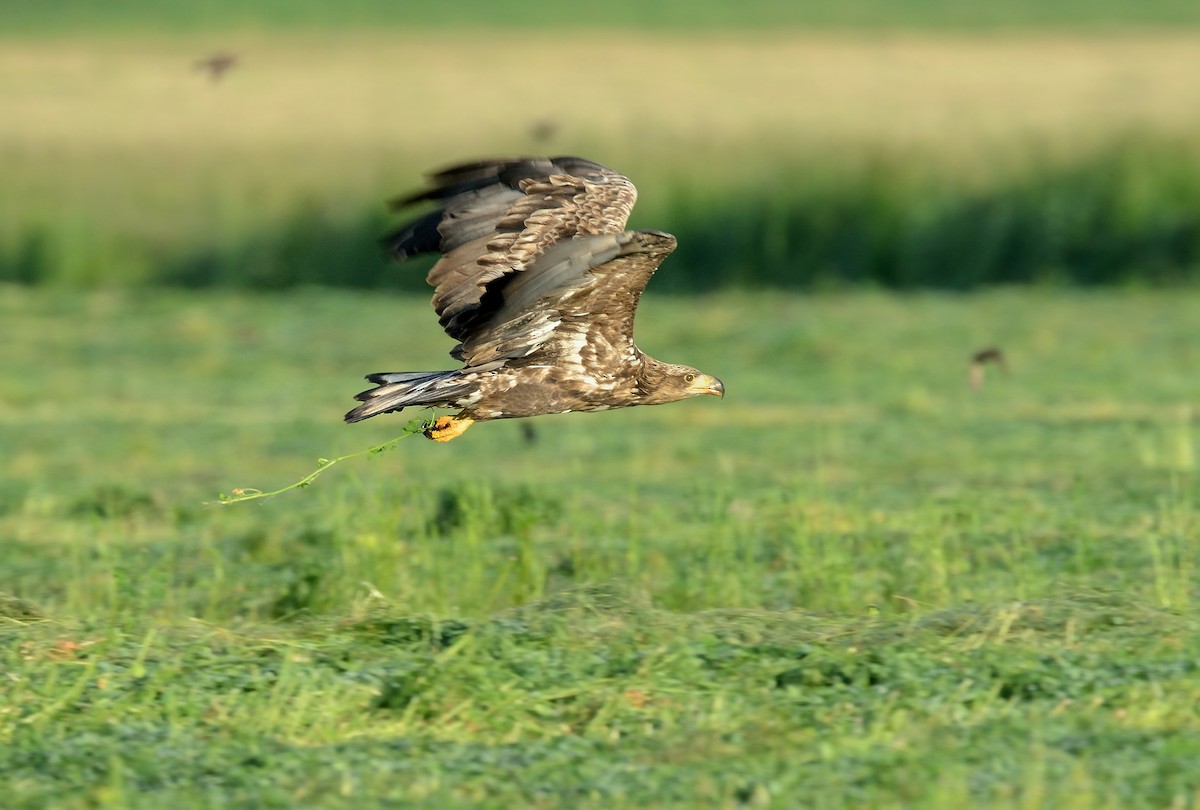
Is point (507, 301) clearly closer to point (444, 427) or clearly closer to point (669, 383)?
point (444, 427)

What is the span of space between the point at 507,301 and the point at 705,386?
131 cm

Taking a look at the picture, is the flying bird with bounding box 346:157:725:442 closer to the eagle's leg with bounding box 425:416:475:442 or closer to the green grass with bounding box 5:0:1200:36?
the eagle's leg with bounding box 425:416:475:442

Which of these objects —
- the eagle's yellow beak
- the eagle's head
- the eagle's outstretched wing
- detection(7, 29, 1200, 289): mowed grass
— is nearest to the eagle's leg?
the eagle's outstretched wing

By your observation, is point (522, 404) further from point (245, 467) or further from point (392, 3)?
point (392, 3)

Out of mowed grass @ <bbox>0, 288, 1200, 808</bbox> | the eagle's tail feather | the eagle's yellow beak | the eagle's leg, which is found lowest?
mowed grass @ <bbox>0, 288, 1200, 808</bbox>

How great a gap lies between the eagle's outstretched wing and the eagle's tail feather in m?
0.21

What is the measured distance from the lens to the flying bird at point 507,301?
26.5 ft

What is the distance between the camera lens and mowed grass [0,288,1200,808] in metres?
6.24

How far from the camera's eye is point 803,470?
12.5 metres

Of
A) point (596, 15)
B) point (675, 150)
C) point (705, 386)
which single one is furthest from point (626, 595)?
point (596, 15)

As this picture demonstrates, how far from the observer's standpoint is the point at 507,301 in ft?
25.9

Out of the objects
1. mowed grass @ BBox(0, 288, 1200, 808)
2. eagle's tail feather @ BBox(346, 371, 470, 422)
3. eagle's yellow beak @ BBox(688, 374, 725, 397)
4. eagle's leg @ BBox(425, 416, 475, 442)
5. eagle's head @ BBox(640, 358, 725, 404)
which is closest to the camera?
mowed grass @ BBox(0, 288, 1200, 808)

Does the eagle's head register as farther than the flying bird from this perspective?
Yes

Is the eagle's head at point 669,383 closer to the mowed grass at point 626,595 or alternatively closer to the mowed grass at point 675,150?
the mowed grass at point 626,595
